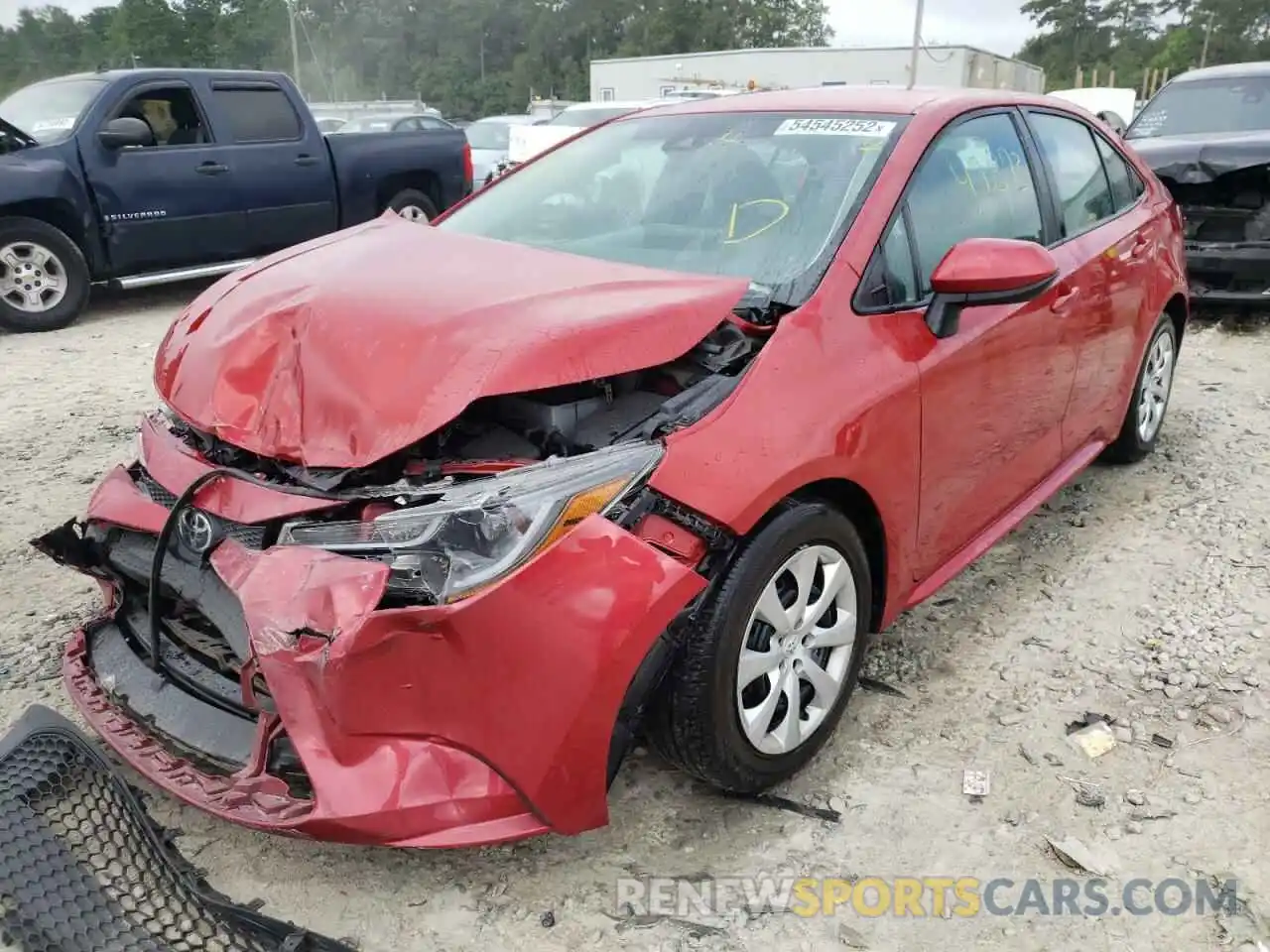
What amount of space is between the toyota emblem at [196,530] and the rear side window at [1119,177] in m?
3.58

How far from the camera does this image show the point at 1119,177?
160 inches

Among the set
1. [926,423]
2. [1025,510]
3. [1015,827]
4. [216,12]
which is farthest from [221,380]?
[216,12]

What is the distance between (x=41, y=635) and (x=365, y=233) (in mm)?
1664

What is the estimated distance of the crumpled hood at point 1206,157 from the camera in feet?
21.4

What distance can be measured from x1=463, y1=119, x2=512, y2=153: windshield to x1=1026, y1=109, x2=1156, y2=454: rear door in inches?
524

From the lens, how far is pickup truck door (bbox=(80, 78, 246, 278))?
7250 millimetres

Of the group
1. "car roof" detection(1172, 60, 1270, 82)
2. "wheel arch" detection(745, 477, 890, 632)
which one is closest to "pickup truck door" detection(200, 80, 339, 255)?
"wheel arch" detection(745, 477, 890, 632)

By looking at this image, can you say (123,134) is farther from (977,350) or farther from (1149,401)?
(1149,401)

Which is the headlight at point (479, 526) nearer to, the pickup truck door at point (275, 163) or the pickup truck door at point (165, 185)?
the pickup truck door at point (165, 185)

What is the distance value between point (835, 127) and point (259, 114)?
671 centimetres

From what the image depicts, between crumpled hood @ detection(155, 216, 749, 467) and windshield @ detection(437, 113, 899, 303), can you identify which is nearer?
crumpled hood @ detection(155, 216, 749, 467)

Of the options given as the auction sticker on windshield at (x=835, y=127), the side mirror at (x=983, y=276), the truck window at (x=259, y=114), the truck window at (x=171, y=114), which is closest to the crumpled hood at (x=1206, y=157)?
the auction sticker on windshield at (x=835, y=127)

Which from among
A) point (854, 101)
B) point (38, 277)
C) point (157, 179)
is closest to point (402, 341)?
point (854, 101)

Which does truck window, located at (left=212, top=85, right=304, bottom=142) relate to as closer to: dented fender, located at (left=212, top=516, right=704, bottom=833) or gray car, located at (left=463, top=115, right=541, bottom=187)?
gray car, located at (left=463, top=115, right=541, bottom=187)
